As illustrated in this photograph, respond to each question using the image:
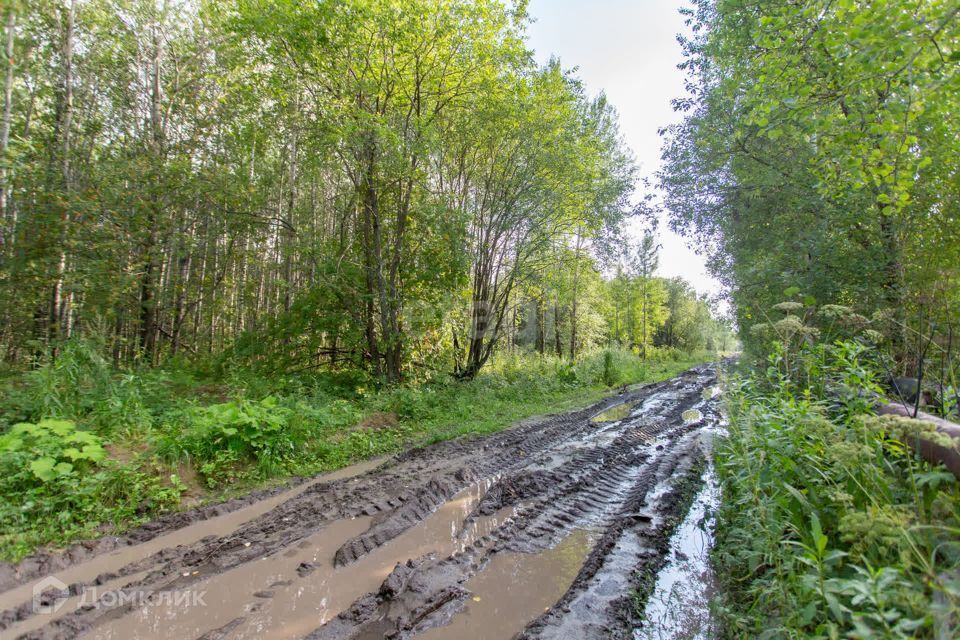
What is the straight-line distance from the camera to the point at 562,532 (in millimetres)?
4254

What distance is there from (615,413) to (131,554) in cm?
982

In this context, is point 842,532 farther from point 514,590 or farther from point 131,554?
point 131,554

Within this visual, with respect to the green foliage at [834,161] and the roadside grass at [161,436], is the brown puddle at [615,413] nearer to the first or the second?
the roadside grass at [161,436]

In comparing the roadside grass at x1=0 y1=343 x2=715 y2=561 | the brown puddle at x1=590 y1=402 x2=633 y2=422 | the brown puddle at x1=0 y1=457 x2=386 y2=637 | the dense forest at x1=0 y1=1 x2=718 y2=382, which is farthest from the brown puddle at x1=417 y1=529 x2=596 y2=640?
the dense forest at x1=0 y1=1 x2=718 y2=382

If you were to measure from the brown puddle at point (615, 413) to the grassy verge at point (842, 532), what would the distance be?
232 inches

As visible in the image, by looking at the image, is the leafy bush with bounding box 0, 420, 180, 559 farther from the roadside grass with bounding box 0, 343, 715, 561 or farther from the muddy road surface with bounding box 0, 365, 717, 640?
the muddy road surface with bounding box 0, 365, 717, 640

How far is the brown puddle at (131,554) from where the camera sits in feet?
9.74

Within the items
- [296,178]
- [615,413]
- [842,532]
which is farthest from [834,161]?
[296,178]

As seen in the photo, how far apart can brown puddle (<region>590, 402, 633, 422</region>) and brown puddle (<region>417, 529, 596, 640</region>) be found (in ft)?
20.3

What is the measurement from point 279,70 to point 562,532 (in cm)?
1013

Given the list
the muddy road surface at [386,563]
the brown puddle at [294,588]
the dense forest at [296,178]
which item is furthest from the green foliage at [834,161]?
the dense forest at [296,178]

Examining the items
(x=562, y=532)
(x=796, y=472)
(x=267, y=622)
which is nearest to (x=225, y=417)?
(x=267, y=622)

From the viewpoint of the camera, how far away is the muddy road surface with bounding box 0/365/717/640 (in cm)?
285

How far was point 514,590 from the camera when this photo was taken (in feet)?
10.8
